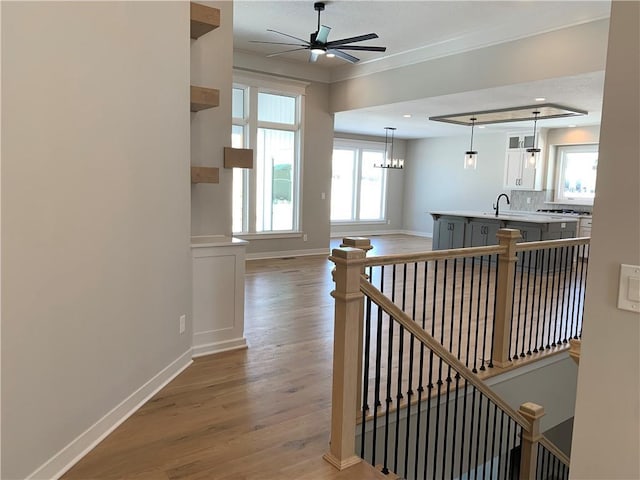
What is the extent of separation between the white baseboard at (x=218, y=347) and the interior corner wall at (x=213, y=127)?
0.93 m

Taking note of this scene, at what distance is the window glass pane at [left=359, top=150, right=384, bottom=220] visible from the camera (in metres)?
12.8

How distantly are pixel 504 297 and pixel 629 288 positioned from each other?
8.15ft

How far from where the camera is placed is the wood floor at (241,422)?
2.26 meters

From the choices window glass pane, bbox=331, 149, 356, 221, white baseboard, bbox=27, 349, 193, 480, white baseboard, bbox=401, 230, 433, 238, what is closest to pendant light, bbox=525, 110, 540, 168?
white baseboard, bbox=401, 230, 433, 238


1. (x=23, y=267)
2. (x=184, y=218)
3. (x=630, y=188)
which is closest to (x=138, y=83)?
(x=184, y=218)

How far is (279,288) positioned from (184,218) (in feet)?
9.81

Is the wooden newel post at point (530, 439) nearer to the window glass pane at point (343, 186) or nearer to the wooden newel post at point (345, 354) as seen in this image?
the wooden newel post at point (345, 354)

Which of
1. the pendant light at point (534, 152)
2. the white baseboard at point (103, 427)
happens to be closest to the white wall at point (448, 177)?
the pendant light at point (534, 152)

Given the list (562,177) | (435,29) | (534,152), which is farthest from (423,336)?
(562,177)

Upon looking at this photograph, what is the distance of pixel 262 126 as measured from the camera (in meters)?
8.14

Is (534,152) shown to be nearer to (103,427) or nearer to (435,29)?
(435,29)

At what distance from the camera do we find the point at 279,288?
243 inches

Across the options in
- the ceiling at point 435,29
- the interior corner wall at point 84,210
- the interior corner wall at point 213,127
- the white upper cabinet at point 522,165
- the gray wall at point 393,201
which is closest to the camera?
the interior corner wall at point 84,210

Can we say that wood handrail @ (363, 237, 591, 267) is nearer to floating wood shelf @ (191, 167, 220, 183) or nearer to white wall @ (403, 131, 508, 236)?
floating wood shelf @ (191, 167, 220, 183)
